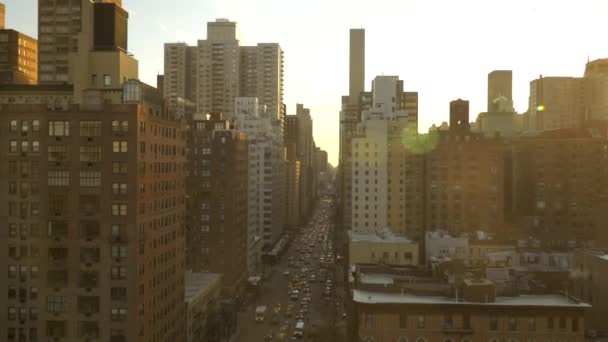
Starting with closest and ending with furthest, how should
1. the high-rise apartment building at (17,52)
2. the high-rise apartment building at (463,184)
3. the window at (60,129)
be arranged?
1. the window at (60,129)
2. the high-rise apartment building at (463,184)
3. the high-rise apartment building at (17,52)

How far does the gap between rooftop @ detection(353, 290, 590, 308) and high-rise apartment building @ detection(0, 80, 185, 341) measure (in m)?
22.4

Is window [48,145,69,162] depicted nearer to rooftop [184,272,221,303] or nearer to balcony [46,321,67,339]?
balcony [46,321,67,339]

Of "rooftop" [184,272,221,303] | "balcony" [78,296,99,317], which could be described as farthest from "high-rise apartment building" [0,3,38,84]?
"balcony" [78,296,99,317]

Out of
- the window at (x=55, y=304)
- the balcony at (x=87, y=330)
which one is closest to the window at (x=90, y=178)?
the window at (x=55, y=304)

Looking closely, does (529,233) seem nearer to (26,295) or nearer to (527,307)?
(527,307)

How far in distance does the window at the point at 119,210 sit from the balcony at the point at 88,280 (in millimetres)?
5708

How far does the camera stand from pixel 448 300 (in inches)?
2682

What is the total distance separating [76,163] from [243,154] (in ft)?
214

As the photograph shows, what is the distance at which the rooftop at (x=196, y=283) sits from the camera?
8750cm

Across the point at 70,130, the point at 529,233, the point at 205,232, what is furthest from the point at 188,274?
the point at 529,233

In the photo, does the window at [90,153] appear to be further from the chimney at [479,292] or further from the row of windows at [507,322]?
the chimney at [479,292]

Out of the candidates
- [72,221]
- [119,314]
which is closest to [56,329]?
[119,314]

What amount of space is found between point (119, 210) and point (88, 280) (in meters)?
6.92

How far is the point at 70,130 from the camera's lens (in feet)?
204
